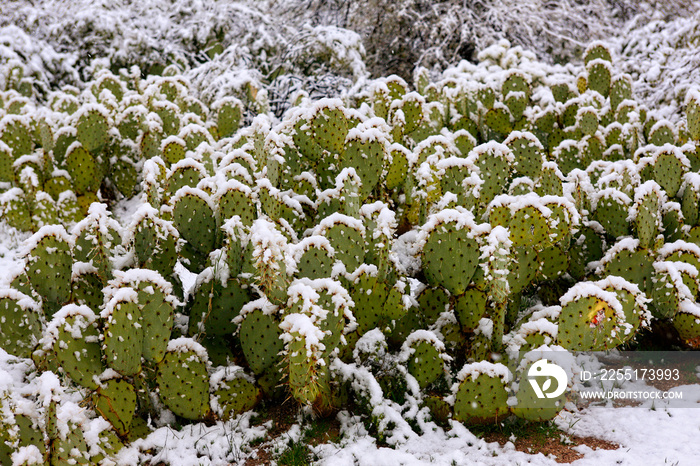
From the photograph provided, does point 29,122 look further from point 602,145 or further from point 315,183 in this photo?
point 602,145

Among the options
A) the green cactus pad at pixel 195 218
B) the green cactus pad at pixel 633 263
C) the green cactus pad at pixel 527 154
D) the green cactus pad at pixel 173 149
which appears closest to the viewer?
the green cactus pad at pixel 195 218

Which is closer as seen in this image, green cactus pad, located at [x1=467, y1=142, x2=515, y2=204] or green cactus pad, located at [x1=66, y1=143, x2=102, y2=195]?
green cactus pad, located at [x1=467, y1=142, x2=515, y2=204]

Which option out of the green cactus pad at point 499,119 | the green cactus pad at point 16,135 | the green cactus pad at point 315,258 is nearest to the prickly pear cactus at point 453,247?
the green cactus pad at point 315,258

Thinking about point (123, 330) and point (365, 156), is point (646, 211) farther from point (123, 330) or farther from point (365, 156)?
point (123, 330)

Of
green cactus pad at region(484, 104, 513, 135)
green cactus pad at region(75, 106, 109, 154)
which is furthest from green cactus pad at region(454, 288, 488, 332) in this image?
green cactus pad at region(75, 106, 109, 154)

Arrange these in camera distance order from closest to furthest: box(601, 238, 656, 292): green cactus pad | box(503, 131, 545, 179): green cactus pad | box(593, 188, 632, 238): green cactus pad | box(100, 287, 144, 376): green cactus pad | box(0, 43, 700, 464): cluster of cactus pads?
box(100, 287, 144, 376): green cactus pad, box(0, 43, 700, 464): cluster of cactus pads, box(601, 238, 656, 292): green cactus pad, box(593, 188, 632, 238): green cactus pad, box(503, 131, 545, 179): green cactus pad

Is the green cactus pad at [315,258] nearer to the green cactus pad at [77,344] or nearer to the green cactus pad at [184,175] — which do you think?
the green cactus pad at [184,175]

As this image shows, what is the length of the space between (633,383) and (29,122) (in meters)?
5.81

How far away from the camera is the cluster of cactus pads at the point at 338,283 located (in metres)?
2.69

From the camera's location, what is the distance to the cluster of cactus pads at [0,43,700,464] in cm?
269

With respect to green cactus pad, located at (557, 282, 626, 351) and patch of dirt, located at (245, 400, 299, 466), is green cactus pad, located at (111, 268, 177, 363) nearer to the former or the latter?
patch of dirt, located at (245, 400, 299, 466)

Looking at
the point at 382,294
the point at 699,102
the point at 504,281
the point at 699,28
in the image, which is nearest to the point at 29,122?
the point at 382,294

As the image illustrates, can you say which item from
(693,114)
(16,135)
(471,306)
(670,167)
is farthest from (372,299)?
(16,135)
